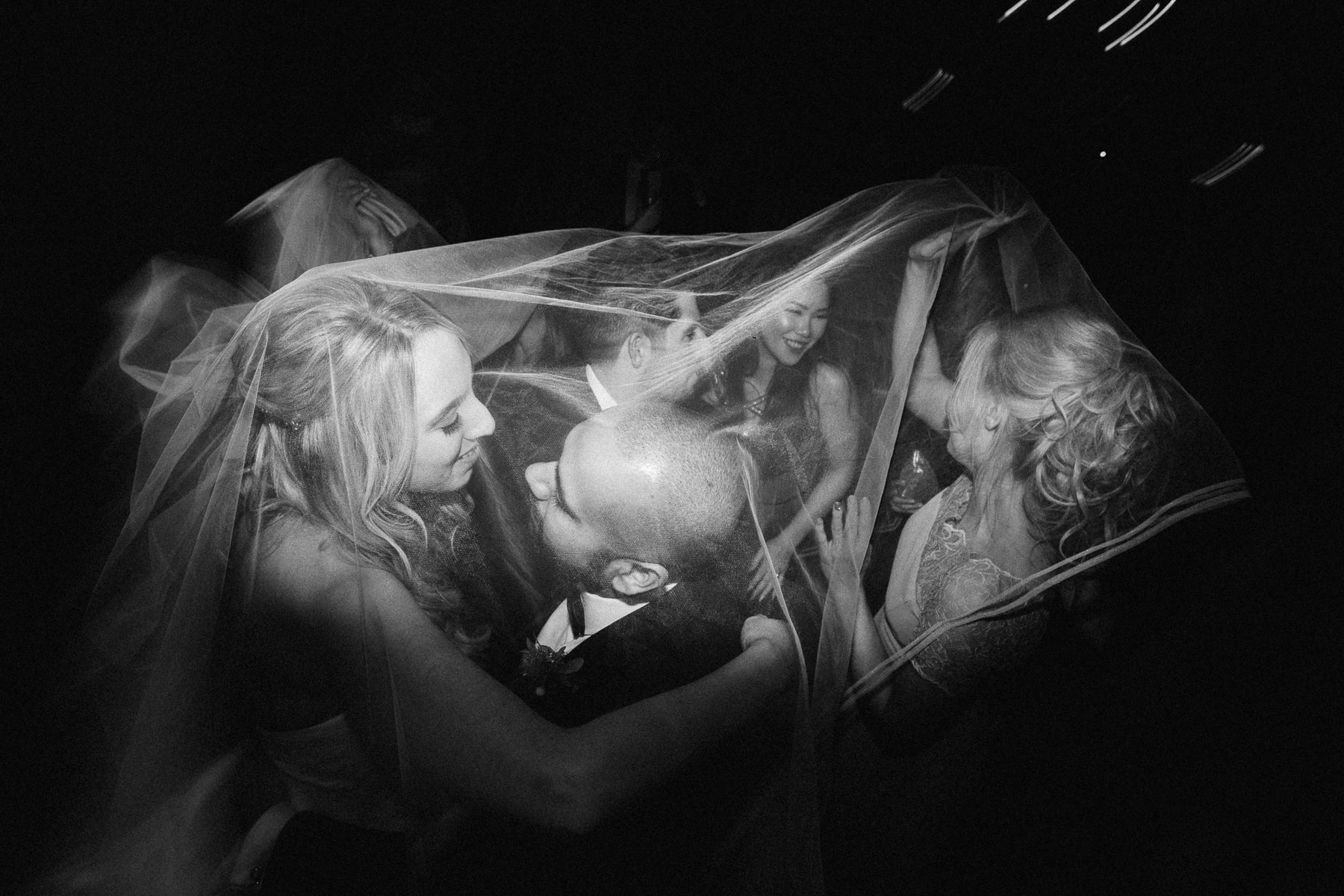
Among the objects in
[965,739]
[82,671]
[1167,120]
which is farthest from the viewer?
[1167,120]

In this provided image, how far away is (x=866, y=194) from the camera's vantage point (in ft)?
3.54

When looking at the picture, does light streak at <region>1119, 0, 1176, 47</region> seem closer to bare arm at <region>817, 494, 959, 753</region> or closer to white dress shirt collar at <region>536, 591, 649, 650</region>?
bare arm at <region>817, 494, 959, 753</region>

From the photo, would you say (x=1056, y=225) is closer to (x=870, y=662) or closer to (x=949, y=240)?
(x=949, y=240)

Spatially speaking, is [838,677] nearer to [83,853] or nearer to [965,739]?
[965,739]

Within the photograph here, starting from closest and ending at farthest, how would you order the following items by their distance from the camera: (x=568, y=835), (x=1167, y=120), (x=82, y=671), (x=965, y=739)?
(x=568, y=835), (x=82, y=671), (x=965, y=739), (x=1167, y=120)

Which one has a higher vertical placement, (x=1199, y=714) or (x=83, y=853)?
(x=83, y=853)

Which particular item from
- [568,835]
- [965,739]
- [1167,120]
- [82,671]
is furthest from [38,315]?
[1167,120]

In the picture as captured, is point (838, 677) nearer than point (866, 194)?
Yes

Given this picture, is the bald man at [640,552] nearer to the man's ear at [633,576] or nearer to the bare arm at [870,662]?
the man's ear at [633,576]

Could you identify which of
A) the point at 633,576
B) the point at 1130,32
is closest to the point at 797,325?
the point at 633,576

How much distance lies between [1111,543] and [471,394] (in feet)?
2.52

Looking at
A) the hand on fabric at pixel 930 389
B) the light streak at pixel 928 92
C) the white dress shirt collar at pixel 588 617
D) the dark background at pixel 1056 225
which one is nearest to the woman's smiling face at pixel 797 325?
the hand on fabric at pixel 930 389

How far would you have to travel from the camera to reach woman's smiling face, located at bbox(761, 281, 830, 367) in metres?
0.94

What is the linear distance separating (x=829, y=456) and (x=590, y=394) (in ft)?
0.94
